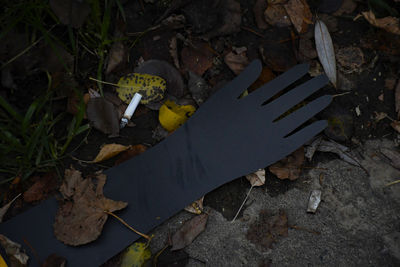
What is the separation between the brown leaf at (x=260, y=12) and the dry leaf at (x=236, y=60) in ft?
0.41

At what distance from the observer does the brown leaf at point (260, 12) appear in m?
1.31

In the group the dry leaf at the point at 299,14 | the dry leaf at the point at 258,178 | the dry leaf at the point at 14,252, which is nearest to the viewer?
A: the dry leaf at the point at 14,252

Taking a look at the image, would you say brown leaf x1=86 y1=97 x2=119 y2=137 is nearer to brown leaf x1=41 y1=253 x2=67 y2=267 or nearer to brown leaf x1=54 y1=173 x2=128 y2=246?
brown leaf x1=54 y1=173 x2=128 y2=246

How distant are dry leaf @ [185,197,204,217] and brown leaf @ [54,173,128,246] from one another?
197mm

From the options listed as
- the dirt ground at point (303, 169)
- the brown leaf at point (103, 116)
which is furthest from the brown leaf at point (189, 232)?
the brown leaf at point (103, 116)

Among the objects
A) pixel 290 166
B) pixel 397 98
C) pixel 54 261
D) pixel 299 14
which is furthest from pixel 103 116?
pixel 397 98

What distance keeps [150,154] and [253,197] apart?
0.35 metres

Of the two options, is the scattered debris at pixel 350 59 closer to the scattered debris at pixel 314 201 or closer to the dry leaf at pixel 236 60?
the dry leaf at pixel 236 60

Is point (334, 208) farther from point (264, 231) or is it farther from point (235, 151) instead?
point (235, 151)

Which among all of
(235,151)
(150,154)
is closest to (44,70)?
(150,154)

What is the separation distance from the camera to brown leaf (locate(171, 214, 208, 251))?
3.71ft

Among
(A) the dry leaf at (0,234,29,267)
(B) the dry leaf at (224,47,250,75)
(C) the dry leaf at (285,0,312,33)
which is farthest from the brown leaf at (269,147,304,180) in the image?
(A) the dry leaf at (0,234,29,267)

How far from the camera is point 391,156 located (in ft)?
4.02

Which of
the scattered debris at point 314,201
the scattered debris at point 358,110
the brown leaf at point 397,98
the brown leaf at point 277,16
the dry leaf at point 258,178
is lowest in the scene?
the scattered debris at point 314,201
